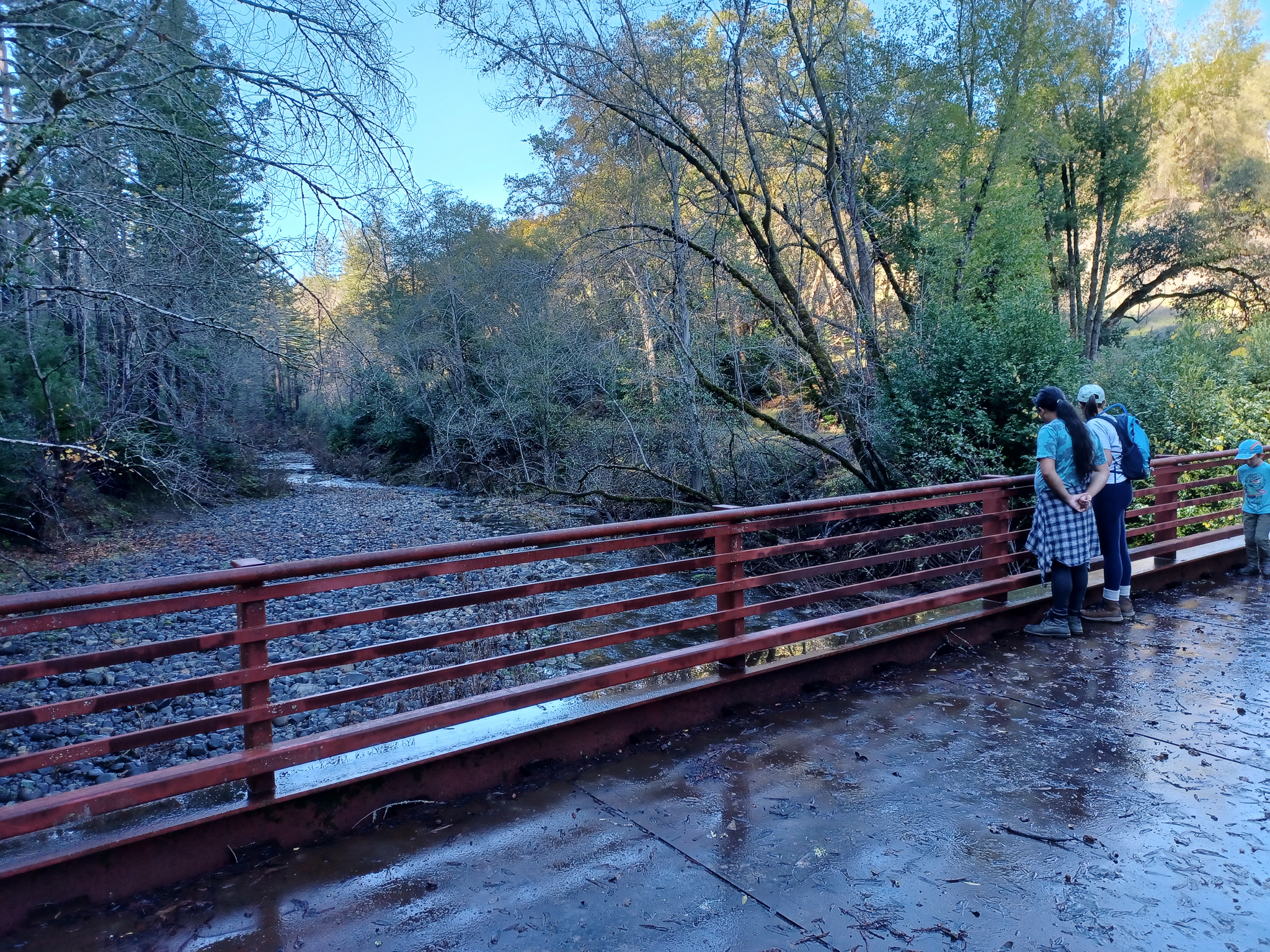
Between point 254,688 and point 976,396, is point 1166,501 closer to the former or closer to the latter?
point 976,396

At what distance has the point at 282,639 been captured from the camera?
10.3 meters

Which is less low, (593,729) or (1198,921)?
(593,729)

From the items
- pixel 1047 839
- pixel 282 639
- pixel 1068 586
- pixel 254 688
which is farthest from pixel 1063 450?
pixel 282 639

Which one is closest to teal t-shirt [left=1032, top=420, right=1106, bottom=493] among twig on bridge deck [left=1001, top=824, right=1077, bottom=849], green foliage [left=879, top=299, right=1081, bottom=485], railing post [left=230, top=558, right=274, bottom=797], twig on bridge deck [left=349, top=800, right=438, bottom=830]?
twig on bridge deck [left=1001, top=824, right=1077, bottom=849]

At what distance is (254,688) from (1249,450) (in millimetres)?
9226

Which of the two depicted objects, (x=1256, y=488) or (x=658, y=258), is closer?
(x=1256, y=488)

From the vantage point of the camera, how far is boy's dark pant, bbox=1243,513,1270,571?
26.8 feet

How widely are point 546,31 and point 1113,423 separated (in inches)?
307

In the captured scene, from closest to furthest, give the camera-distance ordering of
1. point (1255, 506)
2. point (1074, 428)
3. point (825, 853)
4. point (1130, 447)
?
1. point (825, 853)
2. point (1074, 428)
3. point (1130, 447)
4. point (1255, 506)

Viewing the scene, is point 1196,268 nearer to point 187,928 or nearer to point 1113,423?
point 1113,423

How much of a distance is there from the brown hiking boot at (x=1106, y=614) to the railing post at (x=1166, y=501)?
1.75 meters

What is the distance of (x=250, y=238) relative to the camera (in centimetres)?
651

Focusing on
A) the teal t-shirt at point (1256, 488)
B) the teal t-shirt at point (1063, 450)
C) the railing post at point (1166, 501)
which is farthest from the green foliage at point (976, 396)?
the teal t-shirt at point (1063, 450)

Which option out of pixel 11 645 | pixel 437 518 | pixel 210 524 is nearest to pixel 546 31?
pixel 11 645
